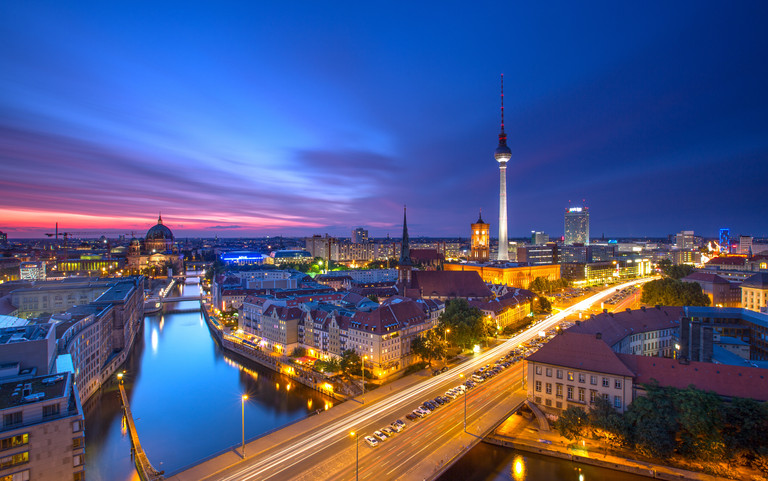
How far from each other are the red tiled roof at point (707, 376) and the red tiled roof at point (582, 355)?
45.1 inches

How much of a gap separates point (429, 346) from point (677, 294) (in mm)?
36515

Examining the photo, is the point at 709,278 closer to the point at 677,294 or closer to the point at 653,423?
the point at 677,294

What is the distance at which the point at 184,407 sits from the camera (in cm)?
2984

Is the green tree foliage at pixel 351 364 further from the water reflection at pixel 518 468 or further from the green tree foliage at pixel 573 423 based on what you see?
the green tree foliage at pixel 573 423

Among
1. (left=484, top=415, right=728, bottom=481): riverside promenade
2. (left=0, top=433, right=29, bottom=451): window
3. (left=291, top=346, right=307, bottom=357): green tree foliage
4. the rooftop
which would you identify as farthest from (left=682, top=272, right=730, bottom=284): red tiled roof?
(left=0, top=433, right=29, bottom=451): window

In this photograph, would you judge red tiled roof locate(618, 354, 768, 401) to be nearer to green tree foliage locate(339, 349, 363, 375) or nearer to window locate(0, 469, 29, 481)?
green tree foliage locate(339, 349, 363, 375)

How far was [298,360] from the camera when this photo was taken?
37.3 meters

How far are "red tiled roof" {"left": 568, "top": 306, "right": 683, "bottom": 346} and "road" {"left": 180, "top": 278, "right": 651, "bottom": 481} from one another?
21.9ft

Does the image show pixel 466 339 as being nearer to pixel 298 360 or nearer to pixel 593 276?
pixel 298 360

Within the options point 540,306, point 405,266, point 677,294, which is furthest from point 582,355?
point 540,306

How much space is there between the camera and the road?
57.5 ft

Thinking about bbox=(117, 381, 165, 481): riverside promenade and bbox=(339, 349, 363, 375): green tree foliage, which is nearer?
bbox=(117, 381, 165, 481): riverside promenade

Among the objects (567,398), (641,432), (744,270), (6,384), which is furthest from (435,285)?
(744,270)

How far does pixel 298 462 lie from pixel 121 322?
33.0 metres
